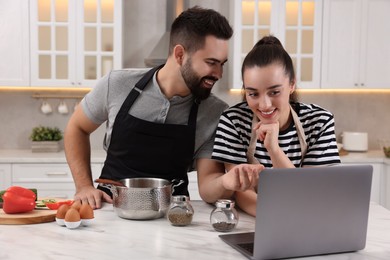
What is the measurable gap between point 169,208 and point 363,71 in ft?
10.4

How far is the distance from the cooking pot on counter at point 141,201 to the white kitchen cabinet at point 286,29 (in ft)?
8.82

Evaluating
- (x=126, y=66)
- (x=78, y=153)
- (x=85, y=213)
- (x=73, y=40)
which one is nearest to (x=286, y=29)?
(x=126, y=66)

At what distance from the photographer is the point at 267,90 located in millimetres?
1854

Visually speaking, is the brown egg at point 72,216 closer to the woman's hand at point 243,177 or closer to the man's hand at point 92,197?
the man's hand at point 92,197

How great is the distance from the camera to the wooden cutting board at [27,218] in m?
1.76

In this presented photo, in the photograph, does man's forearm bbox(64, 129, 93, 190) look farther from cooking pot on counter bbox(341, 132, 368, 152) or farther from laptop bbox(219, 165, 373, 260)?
cooking pot on counter bbox(341, 132, 368, 152)

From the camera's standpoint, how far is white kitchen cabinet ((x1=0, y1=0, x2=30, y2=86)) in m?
4.17

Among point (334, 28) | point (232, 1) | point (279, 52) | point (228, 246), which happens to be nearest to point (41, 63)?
point (232, 1)

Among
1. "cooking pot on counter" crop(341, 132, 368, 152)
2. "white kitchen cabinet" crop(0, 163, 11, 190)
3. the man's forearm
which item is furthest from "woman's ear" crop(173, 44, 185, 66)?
"cooking pot on counter" crop(341, 132, 368, 152)

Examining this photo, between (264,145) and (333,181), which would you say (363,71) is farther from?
(333,181)

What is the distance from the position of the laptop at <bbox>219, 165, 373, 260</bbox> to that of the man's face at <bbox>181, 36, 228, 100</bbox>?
877 mm

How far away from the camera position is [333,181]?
1439 mm

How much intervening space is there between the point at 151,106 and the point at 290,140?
2.28 ft

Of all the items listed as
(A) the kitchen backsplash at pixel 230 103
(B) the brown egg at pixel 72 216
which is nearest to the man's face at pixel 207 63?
(B) the brown egg at pixel 72 216
